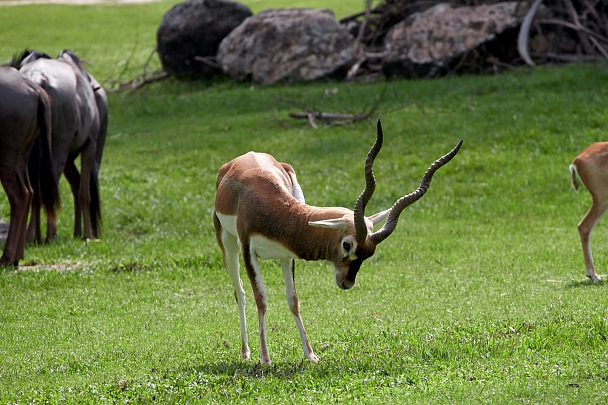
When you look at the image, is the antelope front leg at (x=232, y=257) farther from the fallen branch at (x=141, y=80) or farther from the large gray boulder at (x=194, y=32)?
the fallen branch at (x=141, y=80)

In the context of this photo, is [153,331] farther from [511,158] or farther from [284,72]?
[284,72]

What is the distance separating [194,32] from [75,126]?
11.7 meters

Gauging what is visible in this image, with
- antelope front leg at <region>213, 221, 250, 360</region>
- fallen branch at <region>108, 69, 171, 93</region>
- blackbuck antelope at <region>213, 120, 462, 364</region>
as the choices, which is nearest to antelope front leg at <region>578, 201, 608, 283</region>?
blackbuck antelope at <region>213, 120, 462, 364</region>

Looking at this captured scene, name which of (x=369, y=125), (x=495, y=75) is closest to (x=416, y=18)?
(x=495, y=75)

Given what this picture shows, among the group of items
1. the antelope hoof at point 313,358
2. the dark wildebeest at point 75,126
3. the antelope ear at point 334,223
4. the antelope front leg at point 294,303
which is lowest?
the dark wildebeest at point 75,126

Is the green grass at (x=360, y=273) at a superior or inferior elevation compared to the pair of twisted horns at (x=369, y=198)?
inferior

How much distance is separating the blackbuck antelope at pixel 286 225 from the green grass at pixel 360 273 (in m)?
0.69

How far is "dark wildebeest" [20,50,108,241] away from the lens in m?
Answer: 13.1

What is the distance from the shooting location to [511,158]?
16.4m

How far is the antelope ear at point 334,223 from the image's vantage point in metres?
6.26

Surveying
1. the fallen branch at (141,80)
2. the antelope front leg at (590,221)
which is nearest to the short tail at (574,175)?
the antelope front leg at (590,221)

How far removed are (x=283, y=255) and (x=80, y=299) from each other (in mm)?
3961

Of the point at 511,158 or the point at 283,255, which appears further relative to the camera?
the point at 511,158

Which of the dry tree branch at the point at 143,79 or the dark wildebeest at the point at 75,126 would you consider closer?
the dark wildebeest at the point at 75,126
